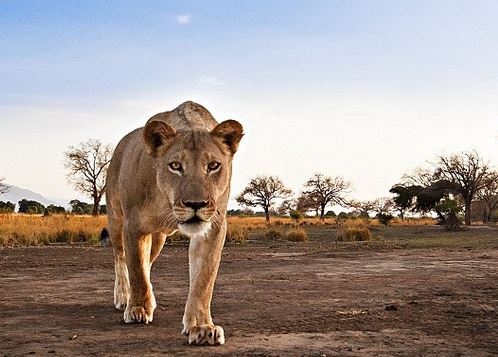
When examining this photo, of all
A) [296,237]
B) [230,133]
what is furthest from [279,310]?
[296,237]

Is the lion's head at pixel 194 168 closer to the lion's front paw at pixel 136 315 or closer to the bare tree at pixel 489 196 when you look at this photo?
the lion's front paw at pixel 136 315

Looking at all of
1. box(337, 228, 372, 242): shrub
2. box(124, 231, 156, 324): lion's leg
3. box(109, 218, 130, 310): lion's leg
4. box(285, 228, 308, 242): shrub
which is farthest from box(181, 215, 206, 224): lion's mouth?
box(337, 228, 372, 242): shrub

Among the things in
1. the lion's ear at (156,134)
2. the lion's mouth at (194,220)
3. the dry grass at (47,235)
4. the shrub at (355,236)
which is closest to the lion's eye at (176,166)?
Result: the lion's ear at (156,134)

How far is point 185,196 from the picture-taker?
524cm

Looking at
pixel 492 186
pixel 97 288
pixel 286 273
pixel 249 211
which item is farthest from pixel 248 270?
pixel 249 211

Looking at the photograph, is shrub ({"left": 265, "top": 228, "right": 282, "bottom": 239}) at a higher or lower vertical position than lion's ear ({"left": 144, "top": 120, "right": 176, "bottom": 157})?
lower

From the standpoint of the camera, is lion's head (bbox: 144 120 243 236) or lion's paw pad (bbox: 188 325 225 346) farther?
lion's paw pad (bbox: 188 325 225 346)

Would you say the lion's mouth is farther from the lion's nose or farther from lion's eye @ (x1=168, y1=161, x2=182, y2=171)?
lion's eye @ (x1=168, y1=161, x2=182, y2=171)

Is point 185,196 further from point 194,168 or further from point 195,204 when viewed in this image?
point 194,168

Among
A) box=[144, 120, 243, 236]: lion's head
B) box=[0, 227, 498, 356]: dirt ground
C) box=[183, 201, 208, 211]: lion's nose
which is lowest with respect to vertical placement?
box=[0, 227, 498, 356]: dirt ground

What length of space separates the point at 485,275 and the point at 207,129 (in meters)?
7.00

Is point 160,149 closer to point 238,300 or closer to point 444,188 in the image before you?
point 238,300

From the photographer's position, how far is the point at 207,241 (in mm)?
5980

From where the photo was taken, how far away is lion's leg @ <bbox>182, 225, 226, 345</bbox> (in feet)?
18.7
